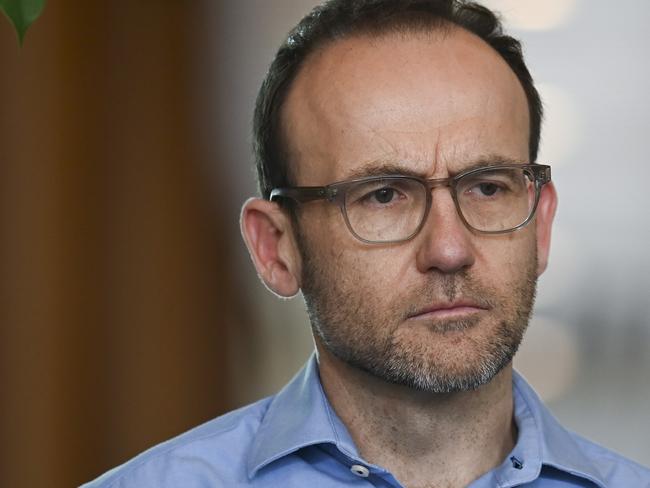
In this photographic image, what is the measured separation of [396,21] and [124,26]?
1688 mm

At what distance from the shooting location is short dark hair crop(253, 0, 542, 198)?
1.79 m

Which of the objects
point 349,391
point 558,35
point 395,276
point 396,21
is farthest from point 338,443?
point 558,35

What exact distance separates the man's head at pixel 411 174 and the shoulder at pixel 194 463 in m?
0.22

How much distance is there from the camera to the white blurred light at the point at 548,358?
3146mm

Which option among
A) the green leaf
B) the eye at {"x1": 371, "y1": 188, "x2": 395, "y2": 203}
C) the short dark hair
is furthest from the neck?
the green leaf

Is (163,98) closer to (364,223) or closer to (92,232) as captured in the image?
(92,232)

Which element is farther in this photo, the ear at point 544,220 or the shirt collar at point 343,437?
the ear at point 544,220

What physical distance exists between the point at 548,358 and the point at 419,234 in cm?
172

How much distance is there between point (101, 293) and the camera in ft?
10.5

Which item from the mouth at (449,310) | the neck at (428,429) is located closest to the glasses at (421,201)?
the mouth at (449,310)

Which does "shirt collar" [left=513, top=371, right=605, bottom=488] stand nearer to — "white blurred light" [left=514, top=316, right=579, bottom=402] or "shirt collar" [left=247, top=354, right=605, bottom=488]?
"shirt collar" [left=247, top=354, right=605, bottom=488]

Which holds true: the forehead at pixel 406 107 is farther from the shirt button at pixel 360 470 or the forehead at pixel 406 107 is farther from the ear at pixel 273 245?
the shirt button at pixel 360 470

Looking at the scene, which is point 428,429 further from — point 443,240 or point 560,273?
point 560,273

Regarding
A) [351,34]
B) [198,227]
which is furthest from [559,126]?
[351,34]
